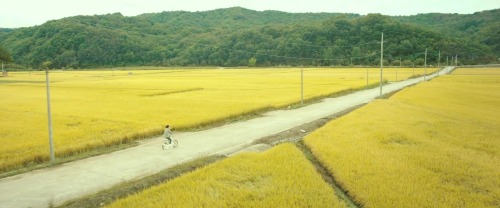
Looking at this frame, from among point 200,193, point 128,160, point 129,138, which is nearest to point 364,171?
point 200,193

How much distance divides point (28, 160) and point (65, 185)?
305 cm

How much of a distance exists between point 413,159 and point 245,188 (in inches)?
207

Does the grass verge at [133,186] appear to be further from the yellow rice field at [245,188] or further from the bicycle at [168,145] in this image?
the bicycle at [168,145]

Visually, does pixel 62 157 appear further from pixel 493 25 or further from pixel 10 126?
pixel 493 25

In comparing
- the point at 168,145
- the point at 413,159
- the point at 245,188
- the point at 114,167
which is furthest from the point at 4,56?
the point at 413,159

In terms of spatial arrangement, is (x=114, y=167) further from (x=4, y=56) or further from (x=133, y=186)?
(x=4, y=56)

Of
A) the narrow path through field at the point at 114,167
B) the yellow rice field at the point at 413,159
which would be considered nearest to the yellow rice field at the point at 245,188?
the yellow rice field at the point at 413,159

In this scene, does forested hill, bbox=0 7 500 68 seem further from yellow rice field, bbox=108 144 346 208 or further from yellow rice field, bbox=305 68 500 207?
yellow rice field, bbox=108 144 346 208

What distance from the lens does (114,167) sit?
11.0 meters

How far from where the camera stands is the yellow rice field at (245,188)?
307 inches

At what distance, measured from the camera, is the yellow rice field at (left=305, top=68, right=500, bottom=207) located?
816cm

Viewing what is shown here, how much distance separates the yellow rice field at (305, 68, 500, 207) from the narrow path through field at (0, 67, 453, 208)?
10.9ft

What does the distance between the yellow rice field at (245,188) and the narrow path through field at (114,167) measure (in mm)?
1765

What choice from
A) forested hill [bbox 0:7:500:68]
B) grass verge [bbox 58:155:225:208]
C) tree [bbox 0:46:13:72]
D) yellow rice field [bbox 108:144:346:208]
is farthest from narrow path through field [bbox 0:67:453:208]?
forested hill [bbox 0:7:500:68]
